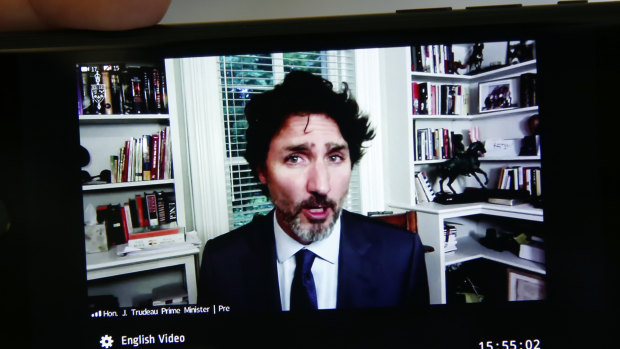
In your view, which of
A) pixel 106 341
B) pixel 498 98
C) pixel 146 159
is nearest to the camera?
pixel 106 341

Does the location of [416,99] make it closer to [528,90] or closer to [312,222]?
[528,90]

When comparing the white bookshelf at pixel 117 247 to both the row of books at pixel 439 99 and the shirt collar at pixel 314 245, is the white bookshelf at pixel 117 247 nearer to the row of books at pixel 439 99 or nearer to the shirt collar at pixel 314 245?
the shirt collar at pixel 314 245

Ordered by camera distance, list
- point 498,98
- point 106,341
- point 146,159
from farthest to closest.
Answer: point 498,98
point 146,159
point 106,341

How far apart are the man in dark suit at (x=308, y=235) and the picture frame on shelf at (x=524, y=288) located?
12cm

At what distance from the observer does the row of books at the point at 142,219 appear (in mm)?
485

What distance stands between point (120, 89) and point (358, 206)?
0.47 m

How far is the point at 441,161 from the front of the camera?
1.58 ft

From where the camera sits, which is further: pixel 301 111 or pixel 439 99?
pixel 439 99

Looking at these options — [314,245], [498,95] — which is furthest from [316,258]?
[498,95]

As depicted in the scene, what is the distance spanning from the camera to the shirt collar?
46 centimetres

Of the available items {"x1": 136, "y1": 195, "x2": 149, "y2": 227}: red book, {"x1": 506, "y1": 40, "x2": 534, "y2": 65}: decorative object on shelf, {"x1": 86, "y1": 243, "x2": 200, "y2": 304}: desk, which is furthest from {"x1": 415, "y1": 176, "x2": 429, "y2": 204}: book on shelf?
{"x1": 136, "y1": 195, "x2": 149, "y2": 227}: red book

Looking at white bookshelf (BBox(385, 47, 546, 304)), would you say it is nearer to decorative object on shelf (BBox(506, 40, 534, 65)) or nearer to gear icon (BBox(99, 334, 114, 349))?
decorative object on shelf (BBox(506, 40, 534, 65))
